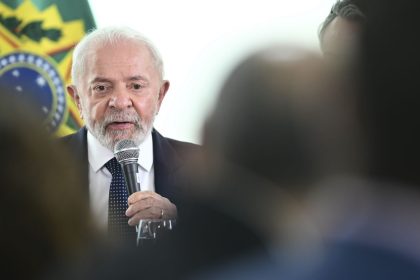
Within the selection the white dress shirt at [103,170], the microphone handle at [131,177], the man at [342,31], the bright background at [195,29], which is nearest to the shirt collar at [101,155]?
the white dress shirt at [103,170]

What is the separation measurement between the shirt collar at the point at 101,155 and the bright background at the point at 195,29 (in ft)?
0.37

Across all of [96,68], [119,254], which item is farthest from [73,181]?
[96,68]

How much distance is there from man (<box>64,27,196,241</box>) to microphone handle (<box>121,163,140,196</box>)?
18 cm

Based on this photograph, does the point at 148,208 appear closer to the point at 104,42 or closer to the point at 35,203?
the point at 104,42

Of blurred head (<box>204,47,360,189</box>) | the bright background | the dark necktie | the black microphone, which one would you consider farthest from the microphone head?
blurred head (<box>204,47,360,189</box>)

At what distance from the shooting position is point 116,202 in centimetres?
197

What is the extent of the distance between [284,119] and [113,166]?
121 cm

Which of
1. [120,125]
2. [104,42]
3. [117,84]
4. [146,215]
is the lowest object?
[146,215]

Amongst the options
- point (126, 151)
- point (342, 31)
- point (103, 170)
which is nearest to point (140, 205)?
point (126, 151)

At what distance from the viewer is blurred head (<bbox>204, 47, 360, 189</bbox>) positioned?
2.75 feet

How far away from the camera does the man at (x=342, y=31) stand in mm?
858

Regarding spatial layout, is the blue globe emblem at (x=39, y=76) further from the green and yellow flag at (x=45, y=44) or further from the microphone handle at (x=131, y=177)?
the microphone handle at (x=131, y=177)

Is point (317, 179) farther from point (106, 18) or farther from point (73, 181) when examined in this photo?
point (106, 18)

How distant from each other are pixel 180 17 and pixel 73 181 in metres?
1.57
